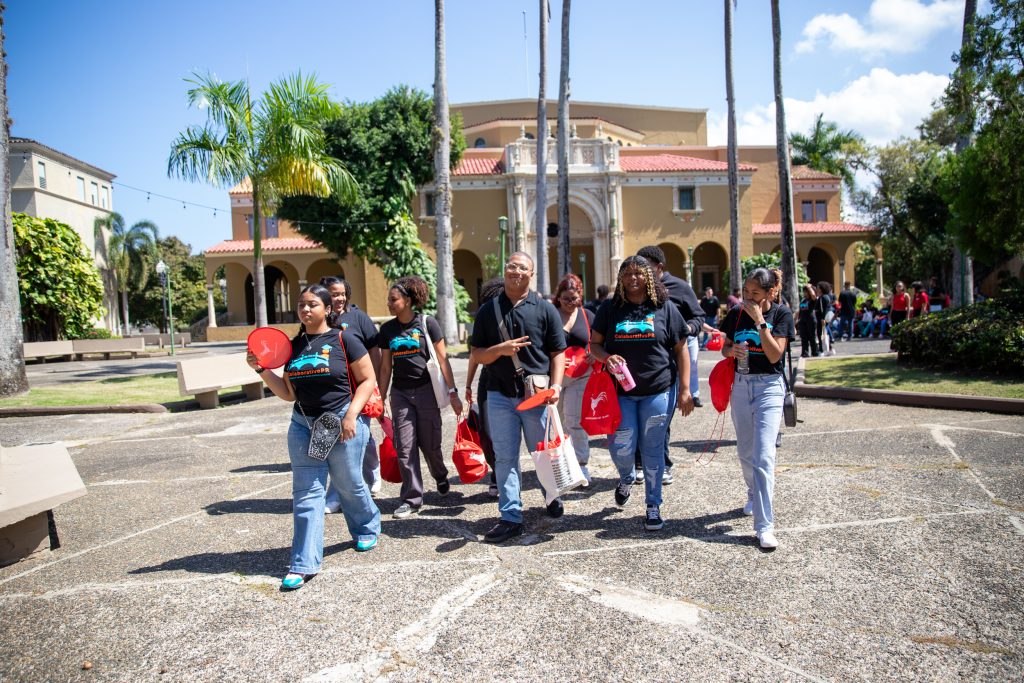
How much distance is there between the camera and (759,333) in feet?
15.2

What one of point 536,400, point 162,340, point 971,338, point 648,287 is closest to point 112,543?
point 536,400

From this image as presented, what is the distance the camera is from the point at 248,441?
879 centimetres

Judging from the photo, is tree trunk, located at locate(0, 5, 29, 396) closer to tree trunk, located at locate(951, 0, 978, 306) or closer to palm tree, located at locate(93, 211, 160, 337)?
tree trunk, located at locate(951, 0, 978, 306)

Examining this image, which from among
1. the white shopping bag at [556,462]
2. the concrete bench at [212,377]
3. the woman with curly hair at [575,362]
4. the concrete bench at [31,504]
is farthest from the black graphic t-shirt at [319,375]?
the concrete bench at [212,377]

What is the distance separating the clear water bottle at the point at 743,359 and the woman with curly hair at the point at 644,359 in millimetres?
348

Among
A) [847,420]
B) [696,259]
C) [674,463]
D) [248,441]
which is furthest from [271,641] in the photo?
[696,259]

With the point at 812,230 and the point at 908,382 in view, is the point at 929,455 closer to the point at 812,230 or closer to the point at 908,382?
the point at 908,382

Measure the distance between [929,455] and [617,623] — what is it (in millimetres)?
4629

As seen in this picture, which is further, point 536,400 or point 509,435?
point 509,435

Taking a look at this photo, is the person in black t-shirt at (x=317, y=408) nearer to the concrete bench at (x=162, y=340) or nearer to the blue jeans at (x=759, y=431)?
the blue jeans at (x=759, y=431)

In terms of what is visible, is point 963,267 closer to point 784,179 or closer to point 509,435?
point 784,179

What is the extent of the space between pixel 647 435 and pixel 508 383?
106 centimetres

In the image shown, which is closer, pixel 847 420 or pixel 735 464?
pixel 735 464

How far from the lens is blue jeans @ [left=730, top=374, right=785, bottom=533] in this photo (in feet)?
14.6
